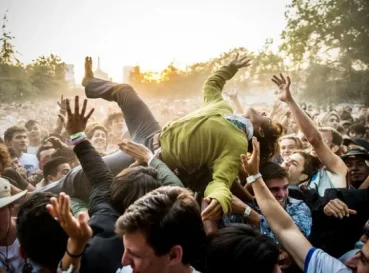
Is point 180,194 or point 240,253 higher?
point 180,194

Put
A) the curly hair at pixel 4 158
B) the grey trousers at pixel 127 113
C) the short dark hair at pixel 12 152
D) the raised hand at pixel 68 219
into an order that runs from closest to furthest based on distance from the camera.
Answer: the raised hand at pixel 68 219, the grey trousers at pixel 127 113, the curly hair at pixel 4 158, the short dark hair at pixel 12 152

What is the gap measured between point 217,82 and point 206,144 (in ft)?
1.72

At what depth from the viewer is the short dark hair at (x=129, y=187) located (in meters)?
1.50

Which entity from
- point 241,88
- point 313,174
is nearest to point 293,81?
point 241,88

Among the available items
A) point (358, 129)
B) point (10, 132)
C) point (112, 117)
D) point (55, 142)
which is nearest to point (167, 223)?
point (55, 142)

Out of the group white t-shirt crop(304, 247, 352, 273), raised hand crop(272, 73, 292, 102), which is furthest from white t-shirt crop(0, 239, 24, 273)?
raised hand crop(272, 73, 292, 102)

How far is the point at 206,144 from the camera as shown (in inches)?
76.7

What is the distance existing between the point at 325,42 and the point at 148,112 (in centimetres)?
327

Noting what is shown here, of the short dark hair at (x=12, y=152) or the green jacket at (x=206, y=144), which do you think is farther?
the short dark hair at (x=12, y=152)

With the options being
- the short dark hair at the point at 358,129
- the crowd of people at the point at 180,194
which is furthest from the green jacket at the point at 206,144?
the short dark hair at the point at 358,129

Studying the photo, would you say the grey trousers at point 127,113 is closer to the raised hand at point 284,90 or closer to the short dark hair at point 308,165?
the raised hand at point 284,90

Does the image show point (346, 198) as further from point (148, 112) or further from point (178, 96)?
point (178, 96)

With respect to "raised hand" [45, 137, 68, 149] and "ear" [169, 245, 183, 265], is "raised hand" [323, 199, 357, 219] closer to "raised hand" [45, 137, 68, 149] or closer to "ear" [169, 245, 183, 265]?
"ear" [169, 245, 183, 265]

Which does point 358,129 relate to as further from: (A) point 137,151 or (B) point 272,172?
(A) point 137,151
